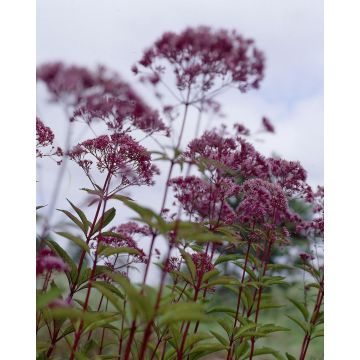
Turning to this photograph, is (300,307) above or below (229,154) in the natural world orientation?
below

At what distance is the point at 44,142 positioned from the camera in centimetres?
220

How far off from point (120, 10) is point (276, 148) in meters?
0.99

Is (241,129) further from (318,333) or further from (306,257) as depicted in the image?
(318,333)

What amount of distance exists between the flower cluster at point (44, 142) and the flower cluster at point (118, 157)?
0.09 meters

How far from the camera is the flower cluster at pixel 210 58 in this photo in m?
1.92

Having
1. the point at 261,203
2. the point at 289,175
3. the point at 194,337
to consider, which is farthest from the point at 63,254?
the point at 289,175

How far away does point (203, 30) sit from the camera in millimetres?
1946

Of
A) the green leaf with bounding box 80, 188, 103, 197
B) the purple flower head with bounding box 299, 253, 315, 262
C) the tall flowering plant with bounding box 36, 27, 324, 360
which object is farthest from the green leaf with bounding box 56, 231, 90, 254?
the purple flower head with bounding box 299, 253, 315, 262

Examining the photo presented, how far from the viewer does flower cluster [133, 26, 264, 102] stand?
1.92 m

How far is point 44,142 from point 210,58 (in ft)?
2.42

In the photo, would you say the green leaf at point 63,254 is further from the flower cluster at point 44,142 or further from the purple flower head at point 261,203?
the purple flower head at point 261,203

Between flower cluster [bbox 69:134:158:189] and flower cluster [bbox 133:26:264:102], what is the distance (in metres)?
0.30

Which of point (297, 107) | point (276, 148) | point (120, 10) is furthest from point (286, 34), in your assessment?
point (120, 10)
